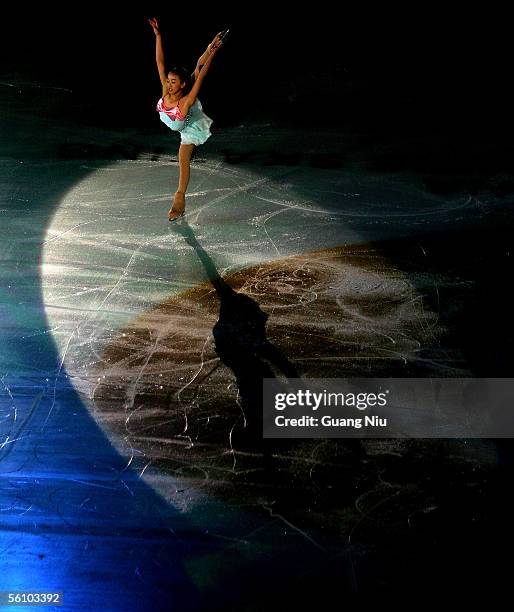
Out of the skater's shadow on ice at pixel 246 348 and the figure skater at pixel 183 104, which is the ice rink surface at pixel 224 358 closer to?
the skater's shadow on ice at pixel 246 348

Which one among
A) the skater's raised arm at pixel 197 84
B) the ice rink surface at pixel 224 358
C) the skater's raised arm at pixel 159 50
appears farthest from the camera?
the skater's raised arm at pixel 159 50

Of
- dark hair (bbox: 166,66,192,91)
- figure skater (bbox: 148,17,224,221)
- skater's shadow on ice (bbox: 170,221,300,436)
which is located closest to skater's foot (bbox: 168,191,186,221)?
figure skater (bbox: 148,17,224,221)

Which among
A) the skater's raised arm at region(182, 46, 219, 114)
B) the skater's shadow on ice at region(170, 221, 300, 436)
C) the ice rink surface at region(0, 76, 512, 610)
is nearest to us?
the ice rink surface at region(0, 76, 512, 610)

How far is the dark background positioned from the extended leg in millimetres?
2185

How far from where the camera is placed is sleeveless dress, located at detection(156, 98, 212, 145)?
5.44 metres

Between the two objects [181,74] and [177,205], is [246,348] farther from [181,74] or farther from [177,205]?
[181,74]

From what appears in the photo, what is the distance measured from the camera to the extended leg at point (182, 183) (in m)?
5.80

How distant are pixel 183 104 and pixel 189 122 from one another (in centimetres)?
24

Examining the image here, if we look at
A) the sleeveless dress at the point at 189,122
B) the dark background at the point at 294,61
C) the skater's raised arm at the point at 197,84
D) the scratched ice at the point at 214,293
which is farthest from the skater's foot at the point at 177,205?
the dark background at the point at 294,61

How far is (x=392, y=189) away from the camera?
6367mm

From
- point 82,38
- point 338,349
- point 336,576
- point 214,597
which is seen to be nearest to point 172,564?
point 214,597

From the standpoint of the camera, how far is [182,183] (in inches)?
231

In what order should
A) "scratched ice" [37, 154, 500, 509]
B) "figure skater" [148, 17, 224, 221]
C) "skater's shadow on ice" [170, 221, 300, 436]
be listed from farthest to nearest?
"figure skater" [148, 17, 224, 221], "skater's shadow on ice" [170, 221, 300, 436], "scratched ice" [37, 154, 500, 509]

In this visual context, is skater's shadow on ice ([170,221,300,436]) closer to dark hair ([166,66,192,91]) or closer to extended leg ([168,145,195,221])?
extended leg ([168,145,195,221])
